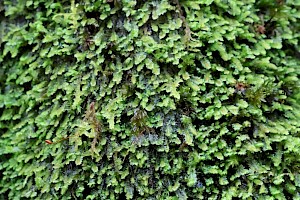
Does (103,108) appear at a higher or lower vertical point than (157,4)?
lower

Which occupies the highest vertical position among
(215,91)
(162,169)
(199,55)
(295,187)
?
(199,55)

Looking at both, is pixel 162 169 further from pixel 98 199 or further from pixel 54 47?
pixel 54 47

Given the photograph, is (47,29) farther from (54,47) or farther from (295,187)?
(295,187)

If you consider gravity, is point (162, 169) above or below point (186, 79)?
below

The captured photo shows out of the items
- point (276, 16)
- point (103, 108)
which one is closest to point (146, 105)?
point (103, 108)

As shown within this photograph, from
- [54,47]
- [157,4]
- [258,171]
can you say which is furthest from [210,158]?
[54,47]

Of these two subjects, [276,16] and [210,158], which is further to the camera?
[276,16]
